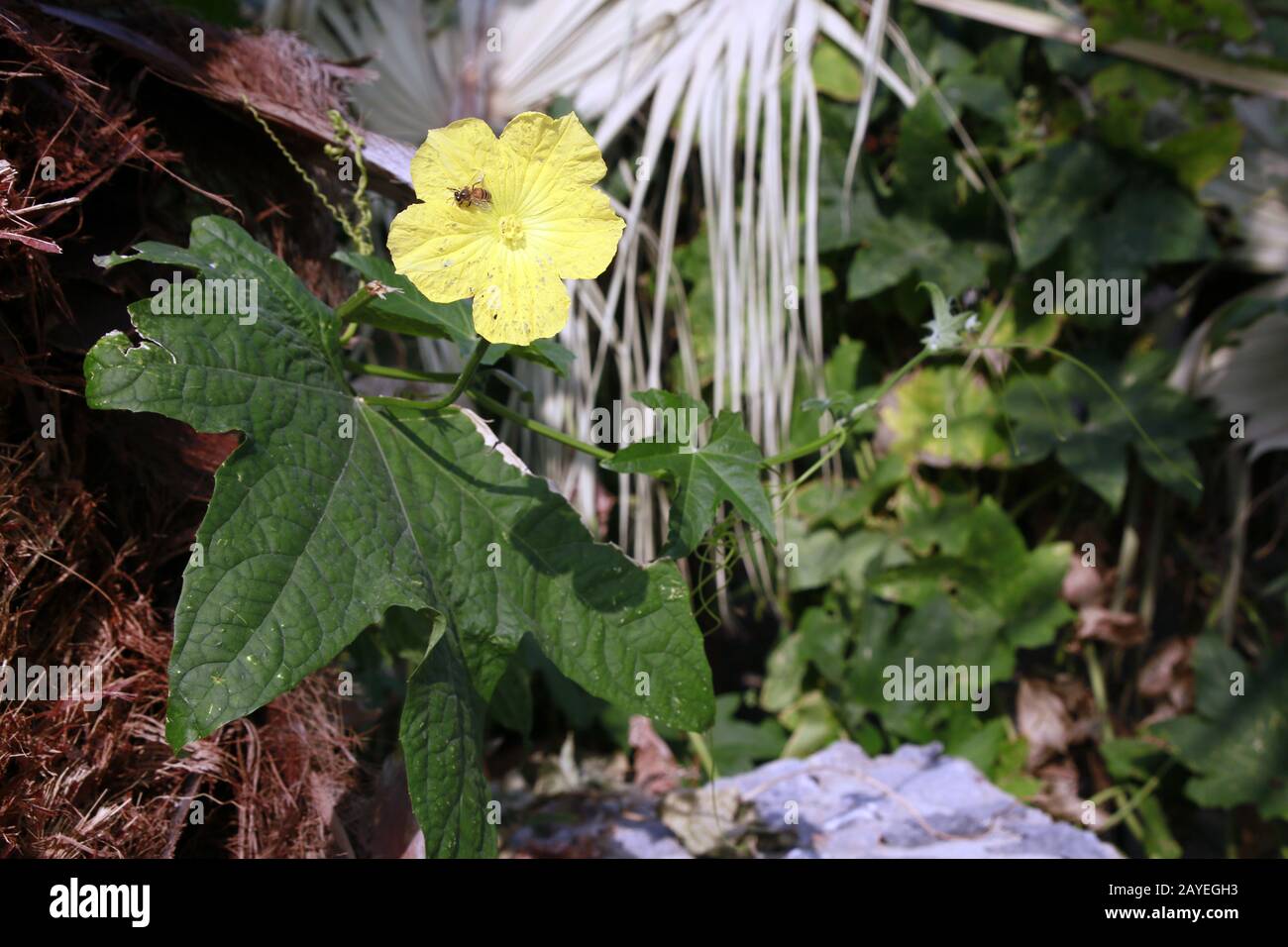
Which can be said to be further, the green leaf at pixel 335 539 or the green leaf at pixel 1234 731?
the green leaf at pixel 1234 731

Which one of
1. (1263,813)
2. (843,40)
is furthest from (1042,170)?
(1263,813)

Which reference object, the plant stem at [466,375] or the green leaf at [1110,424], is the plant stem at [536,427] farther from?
the green leaf at [1110,424]

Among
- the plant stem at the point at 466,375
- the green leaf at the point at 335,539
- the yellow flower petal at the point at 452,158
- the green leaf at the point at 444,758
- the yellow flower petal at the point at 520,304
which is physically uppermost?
the yellow flower petal at the point at 452,158

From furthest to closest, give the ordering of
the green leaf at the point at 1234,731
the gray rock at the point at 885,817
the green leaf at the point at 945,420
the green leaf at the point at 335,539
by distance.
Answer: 1. the green leaf at the point at 945,420
2. the green leaf at the point at 1234,731
3. the gray rock at the point at 885,817
4. the green leaf at the point at 335,539

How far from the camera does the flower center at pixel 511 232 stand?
2.78 ft

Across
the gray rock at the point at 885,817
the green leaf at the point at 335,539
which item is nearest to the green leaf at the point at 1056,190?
the gray rock at the point at 885,817

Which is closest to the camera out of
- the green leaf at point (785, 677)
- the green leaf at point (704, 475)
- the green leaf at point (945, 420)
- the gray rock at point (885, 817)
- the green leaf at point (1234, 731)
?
the green leaf at point (704, 475)

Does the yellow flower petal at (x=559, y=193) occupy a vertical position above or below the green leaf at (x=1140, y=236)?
below

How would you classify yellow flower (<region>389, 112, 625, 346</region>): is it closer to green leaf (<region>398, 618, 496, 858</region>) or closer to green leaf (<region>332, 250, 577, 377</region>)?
green leaf (<region>332, 250, 577, 377</region>)

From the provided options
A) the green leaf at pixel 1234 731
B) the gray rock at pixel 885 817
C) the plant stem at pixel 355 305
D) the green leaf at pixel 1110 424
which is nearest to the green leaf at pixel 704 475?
the plant stem at pixel 355 305

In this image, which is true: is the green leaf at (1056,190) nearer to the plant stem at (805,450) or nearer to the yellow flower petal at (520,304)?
the plant stem at (805,450)

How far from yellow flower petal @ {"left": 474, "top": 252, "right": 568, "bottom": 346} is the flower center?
0.02 m

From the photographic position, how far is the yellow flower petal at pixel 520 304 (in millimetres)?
809

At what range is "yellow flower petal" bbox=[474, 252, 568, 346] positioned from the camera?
0.81 m
